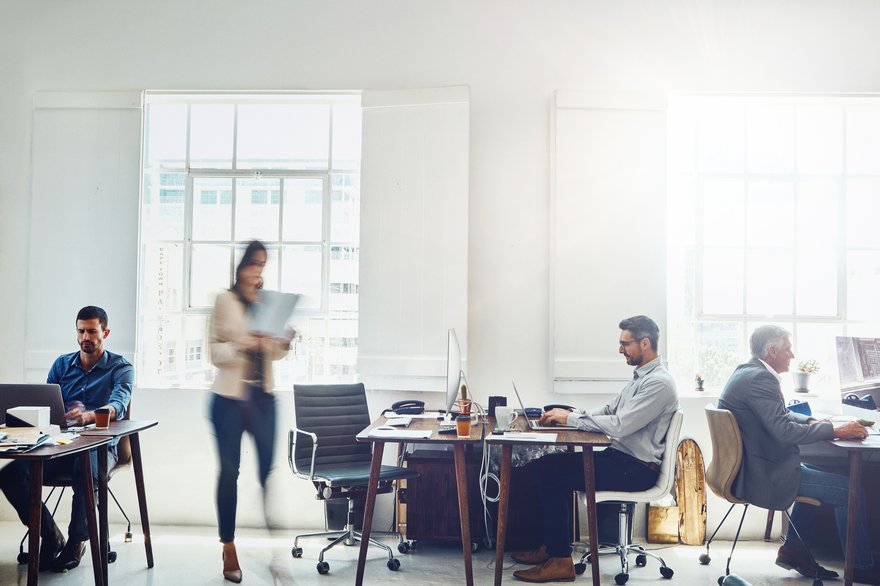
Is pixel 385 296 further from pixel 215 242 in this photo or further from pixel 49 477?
pixel 49 477

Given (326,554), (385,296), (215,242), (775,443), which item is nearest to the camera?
(775,443)

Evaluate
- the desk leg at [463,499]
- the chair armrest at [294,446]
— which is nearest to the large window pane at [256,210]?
the chair armrest at [294,446]

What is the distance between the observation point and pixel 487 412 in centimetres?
500

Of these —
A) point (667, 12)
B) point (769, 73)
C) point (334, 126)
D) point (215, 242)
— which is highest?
point (667, 12)

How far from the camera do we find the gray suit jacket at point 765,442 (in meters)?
4.05

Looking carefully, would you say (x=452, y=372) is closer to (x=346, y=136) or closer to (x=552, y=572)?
(x=552, y=572)

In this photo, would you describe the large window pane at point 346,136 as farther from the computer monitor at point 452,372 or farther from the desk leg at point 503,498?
the desk leg at point 503,498

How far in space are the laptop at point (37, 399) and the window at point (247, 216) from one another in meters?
1.59

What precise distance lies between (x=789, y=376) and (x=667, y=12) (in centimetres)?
Result: 284

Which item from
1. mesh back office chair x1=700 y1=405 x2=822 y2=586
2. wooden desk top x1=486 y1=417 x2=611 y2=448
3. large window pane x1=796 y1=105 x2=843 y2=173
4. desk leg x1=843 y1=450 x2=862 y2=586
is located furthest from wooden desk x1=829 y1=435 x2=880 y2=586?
large window pane x1=796 y1=105 x2=843 y2=173

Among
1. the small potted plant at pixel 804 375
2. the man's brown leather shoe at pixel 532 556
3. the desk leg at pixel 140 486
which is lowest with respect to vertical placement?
the man's brown leather shoe at pixel 532 556

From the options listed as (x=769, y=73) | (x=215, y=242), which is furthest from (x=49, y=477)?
(x=769, y=73)

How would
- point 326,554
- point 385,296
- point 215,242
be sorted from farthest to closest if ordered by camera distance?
point 215,242
point 385,296
point 326,554

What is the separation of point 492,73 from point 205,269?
2.62 metres
